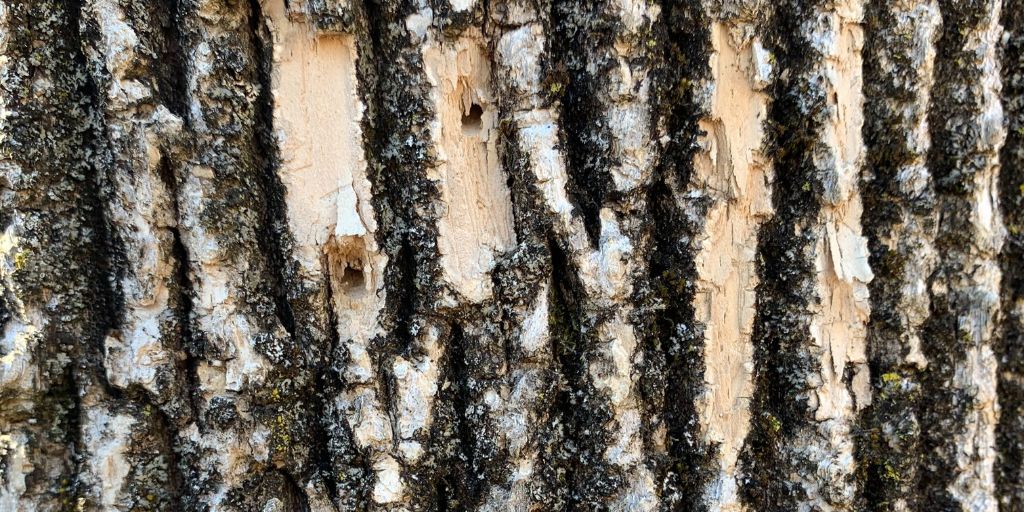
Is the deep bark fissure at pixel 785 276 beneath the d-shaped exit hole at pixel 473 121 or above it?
beneath

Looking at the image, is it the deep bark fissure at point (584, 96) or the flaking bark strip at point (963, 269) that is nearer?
the deep bark fissure at point (584, 96)

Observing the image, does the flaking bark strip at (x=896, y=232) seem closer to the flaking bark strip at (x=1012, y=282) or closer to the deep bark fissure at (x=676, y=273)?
the flaking bark strip at (x=1012, y=282)

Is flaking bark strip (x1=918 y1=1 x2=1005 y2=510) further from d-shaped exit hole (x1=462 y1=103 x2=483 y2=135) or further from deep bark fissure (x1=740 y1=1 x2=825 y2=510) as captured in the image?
d-shaped exit hole (x1=462 y1=103 x2=483 y2=135)

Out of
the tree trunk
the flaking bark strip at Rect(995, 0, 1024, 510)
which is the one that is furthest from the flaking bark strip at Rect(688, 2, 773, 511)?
the flaking bark strip at Rect(995, 0, 1024, 510)

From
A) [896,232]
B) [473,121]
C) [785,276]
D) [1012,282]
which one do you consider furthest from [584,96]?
[1012,282]

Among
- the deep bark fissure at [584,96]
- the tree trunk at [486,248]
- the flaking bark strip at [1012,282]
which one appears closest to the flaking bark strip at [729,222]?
the tree trunk at [486,248]

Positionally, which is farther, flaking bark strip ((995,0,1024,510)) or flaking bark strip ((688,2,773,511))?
flaking bark strip ((995,0,1024,510))

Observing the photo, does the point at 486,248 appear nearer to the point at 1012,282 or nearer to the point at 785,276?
the point at 785,276
